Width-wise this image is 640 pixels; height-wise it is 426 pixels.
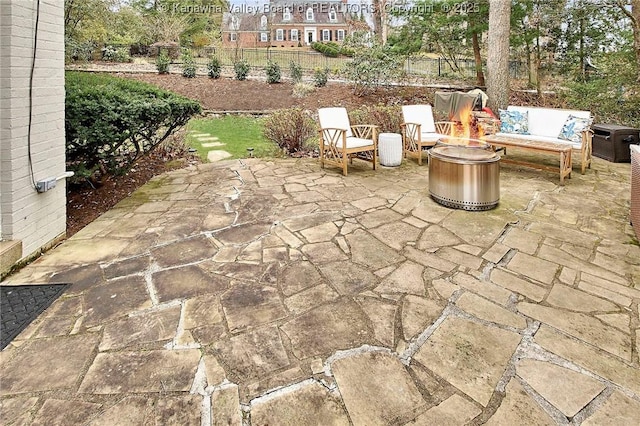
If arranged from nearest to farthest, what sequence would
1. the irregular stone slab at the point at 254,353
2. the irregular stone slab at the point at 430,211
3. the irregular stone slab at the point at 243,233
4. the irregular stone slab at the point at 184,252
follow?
Answer: the irregular stone slab at the point at 254,353
the irregular stone slab at the point at 184,252
the irregular stone slab at the point at 243,233
the irregular stone slab at the point at 430,211

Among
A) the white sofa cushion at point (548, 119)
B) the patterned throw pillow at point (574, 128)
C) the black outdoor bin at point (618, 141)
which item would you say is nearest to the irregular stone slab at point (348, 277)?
the patterned throw pillow at point (574, 128)

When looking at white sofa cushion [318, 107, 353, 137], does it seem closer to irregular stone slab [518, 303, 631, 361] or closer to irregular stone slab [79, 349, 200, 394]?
irregular stone slab [518, 303, 631, 361]

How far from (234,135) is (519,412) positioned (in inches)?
301

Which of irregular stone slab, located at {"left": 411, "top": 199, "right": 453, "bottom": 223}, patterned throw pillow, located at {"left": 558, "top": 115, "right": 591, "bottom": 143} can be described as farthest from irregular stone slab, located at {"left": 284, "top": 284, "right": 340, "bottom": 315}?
patterned throw pillow, located at {"left": 558, "top": 115, "right": 591, "bottom": 143}

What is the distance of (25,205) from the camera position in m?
2.81

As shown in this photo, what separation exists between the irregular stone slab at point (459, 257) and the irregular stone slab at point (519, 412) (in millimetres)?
1261

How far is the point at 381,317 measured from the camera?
2.19 m

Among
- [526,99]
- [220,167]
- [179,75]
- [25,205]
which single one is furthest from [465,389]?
[179,75]

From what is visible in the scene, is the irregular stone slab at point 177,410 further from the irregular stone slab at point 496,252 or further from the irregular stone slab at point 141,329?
the irregular stone slab at point 496,252

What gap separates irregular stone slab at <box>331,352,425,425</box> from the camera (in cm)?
155

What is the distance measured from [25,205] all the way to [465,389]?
10.4 ft

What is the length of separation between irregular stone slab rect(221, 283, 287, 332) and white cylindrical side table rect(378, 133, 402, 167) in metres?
3.80

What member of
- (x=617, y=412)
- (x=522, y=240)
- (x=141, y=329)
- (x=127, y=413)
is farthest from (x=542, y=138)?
(x=127, y=413)

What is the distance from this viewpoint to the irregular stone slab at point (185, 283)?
2449 mm
